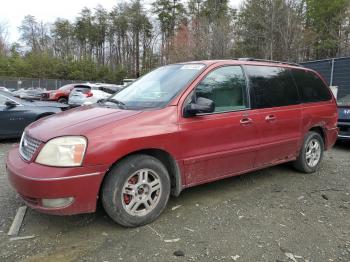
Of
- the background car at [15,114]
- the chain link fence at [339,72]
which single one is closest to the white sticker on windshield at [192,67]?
the background car at [15,114]

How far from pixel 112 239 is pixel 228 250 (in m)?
1.09

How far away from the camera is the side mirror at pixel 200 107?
3988 mm

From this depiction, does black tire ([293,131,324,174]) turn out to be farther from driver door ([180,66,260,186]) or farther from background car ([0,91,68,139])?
background car ([0,91,68,139])

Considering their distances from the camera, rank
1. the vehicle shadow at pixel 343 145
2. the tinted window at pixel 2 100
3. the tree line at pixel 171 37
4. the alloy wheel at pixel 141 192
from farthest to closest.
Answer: the tree line at pixel 171 37
the tinted window at pixel 2 100
the vehicle shadow at pixel 343 145
the alloy wheel at pixel 141 192

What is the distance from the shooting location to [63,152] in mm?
3332

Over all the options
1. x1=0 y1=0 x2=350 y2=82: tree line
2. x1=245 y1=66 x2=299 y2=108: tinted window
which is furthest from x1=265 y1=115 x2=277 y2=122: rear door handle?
x1=0 y1=0 x2=350 y2=82: tree line

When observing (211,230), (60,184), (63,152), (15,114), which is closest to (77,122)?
(63,152)

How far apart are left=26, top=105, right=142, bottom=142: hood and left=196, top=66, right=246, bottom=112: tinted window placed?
964mm

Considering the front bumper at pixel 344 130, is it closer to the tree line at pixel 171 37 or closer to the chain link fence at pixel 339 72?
the chain link fence at pixel 339 72

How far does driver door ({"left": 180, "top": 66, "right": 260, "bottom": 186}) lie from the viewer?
13.4 feet

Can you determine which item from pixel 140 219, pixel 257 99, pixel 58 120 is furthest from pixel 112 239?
pixel 257 99

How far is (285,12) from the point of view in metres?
22.9

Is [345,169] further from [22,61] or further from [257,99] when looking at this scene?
[22,61]

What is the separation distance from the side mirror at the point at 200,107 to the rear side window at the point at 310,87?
222 centimetres
